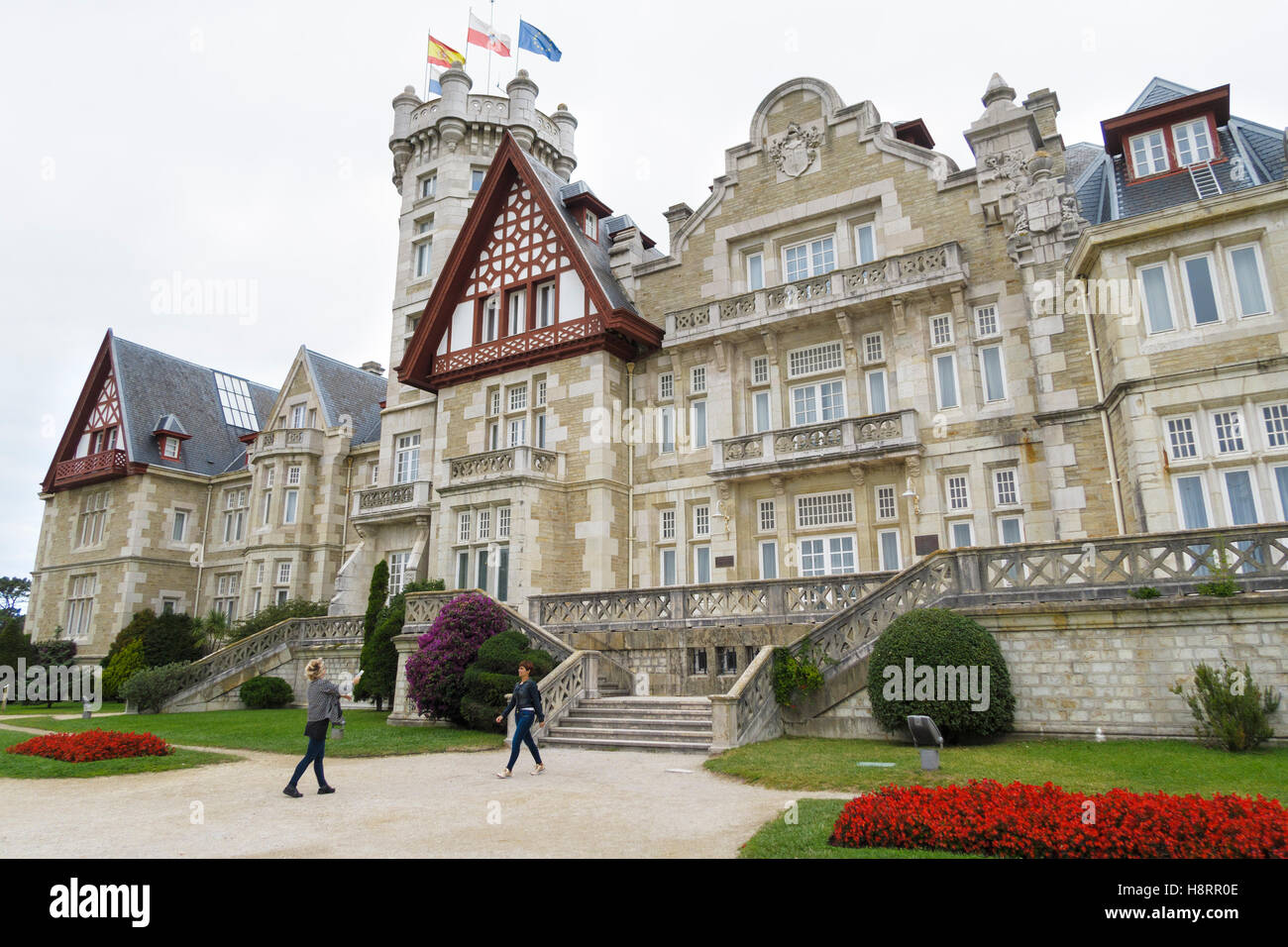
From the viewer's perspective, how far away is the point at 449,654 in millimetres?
18453

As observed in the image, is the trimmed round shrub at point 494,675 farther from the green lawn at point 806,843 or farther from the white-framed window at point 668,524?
the green lawn at point 806,843

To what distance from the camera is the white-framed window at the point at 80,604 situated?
129 feet

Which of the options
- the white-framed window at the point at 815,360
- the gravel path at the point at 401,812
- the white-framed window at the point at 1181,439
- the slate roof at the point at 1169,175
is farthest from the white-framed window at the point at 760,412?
the gravel path at the point at 401,812

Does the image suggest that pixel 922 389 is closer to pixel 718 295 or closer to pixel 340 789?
pixel 718 295

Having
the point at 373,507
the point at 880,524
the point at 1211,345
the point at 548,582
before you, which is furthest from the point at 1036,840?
the point at 373,507

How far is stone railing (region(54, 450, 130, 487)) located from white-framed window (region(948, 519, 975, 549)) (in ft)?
125

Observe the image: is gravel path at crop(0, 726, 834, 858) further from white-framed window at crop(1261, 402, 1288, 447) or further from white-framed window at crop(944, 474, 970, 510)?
white-framed window at crop(1261, 402, 1288, 447)

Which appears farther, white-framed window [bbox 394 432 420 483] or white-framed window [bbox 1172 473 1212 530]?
white-framed window [bbox 394 432 420 483]

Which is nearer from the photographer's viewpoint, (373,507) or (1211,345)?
(1211,345)

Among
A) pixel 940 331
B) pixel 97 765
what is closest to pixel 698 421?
pixel 940 331

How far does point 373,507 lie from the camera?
30.7 m

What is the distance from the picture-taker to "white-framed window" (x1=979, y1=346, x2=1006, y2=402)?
69.9 ft

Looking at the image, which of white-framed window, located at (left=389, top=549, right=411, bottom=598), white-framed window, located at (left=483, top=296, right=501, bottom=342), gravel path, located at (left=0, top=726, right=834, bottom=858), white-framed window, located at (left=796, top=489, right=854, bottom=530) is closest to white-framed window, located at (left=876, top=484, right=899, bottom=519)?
white-framed window, located at (left=796, top=489, right=854, bottom=530)

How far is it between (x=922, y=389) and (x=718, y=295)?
24.9 ft
